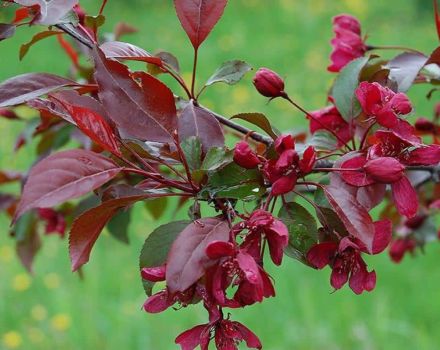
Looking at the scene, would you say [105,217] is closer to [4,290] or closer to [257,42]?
[4,290]

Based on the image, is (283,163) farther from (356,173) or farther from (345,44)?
(345,44)

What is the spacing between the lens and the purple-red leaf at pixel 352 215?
75 centimetres

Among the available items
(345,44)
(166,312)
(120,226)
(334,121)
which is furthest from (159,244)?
(166,312)

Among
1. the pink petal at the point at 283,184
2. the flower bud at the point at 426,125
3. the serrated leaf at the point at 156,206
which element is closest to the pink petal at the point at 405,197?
the pink petal at the point at 283,184

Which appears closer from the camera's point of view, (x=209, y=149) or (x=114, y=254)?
(x=209, y=149)

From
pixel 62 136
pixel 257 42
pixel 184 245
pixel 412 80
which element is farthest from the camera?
pixel 257 42

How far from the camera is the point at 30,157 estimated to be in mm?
4328

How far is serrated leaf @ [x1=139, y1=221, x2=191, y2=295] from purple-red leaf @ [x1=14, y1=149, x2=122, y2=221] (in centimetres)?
12

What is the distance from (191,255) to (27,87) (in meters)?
0.27

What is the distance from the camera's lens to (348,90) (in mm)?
1012

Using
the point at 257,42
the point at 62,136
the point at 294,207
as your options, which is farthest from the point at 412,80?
the point at 257,42

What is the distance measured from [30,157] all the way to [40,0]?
365cm

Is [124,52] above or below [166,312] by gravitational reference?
Answer: above

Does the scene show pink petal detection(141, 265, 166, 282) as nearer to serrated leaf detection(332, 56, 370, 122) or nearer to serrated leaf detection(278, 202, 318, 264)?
serrated leaf detection(278, 202, 318, 264)
